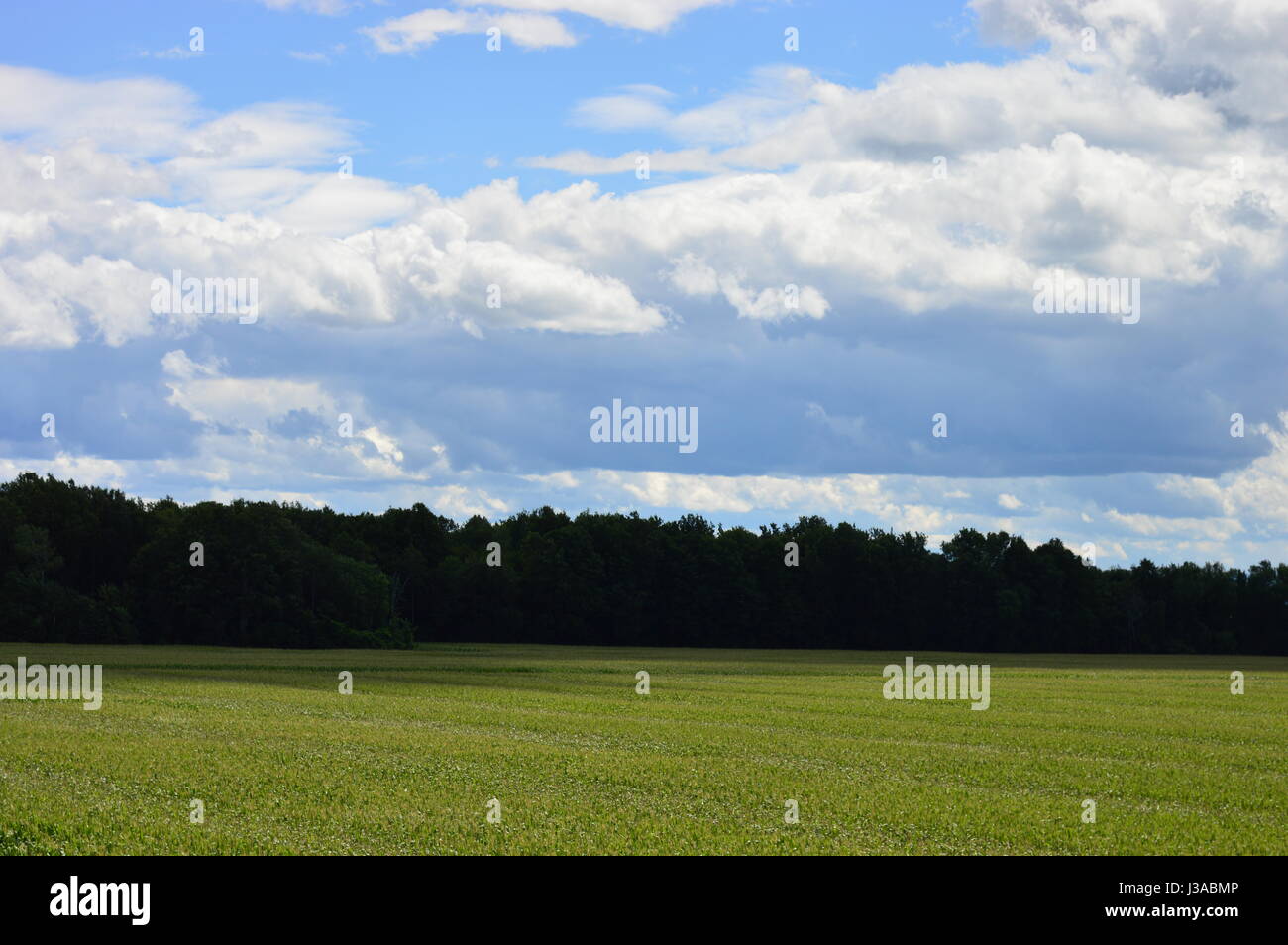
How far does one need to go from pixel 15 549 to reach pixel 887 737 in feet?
319

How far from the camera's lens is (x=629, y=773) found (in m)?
27.2

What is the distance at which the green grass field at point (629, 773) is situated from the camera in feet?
65.1

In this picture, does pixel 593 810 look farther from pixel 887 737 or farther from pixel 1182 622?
pixel 1182 622
